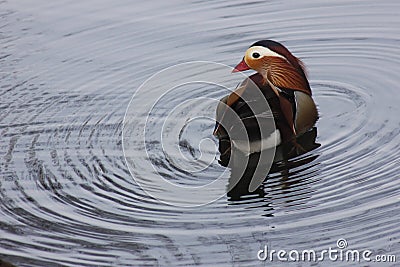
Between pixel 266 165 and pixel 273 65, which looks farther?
pixel 273 65

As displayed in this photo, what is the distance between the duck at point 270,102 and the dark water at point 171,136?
20cm

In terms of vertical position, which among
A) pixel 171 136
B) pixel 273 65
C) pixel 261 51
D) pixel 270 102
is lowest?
→ pixel 171 136

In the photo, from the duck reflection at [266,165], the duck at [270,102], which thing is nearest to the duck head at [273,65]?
the duck at [270,102]

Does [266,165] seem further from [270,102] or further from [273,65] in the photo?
[273,65]

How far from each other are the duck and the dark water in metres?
0.20

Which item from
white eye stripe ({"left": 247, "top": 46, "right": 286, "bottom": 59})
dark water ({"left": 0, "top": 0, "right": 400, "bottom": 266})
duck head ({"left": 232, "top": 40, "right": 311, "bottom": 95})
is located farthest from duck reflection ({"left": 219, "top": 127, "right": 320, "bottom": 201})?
white eye stripe ({"left": 247, "top": 46, "right": 286, "bottom": 59})

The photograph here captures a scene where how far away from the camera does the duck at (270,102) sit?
729cm

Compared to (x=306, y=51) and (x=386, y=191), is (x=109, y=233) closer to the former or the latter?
(x=386, y=191)

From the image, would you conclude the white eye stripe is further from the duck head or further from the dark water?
the dark water

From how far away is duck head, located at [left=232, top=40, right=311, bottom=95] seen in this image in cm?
773

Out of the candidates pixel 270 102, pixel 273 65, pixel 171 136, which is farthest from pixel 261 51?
pixel 171 136

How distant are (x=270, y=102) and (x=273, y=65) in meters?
0.47

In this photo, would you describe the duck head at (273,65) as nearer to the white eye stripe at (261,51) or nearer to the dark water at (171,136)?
the white eye stripe at (261,51)

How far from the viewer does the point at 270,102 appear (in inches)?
292
